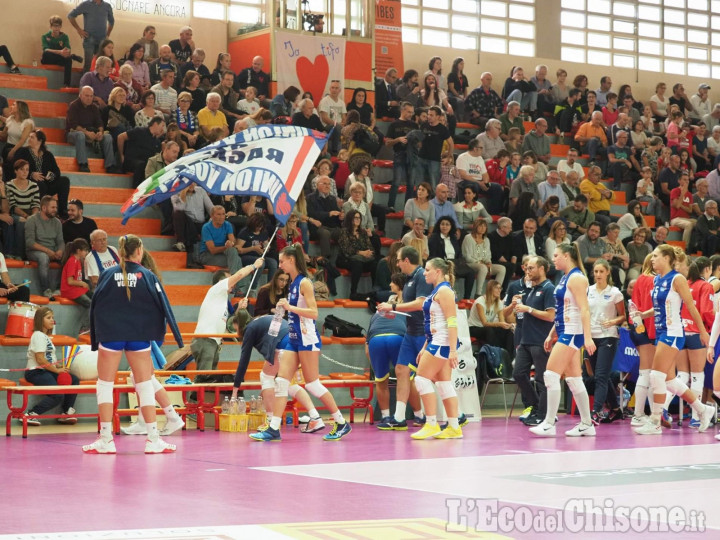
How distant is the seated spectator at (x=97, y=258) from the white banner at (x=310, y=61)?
297 inches

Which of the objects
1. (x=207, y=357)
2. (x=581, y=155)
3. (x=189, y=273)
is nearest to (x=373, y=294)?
(x=189, y=273)

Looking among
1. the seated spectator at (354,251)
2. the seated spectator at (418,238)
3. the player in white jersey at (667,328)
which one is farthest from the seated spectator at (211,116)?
the player in white jersey at (667,328)

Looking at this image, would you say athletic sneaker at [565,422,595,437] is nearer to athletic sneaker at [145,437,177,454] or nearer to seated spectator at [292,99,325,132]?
athletic sneaker at [145,437,177,454]

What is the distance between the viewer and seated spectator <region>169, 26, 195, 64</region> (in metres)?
20.0

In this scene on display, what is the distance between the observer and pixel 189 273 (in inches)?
608

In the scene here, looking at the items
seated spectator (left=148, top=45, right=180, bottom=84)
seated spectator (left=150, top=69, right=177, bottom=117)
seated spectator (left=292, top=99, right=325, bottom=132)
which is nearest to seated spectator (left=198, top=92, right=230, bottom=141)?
seated spectator (left=150, top=69, right=177, bottom=117)

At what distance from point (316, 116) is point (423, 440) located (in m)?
8.79

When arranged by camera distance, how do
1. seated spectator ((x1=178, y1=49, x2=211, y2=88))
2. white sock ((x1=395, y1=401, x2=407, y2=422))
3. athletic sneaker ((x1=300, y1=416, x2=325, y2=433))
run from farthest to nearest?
1. seated spectator ((x1=178, y1=49, x2=211, y2=88))
2. white sock ((x1=395, y1=401, x2=407, y2=422))
3. athletic sneaker ((x1=300, y1=416, x2=325, y2=433))

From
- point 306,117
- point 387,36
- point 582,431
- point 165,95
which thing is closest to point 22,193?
point 165,95

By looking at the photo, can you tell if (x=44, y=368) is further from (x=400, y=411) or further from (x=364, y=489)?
(x=364, y=489)

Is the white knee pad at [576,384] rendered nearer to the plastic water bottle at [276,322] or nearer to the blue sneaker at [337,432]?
the blue sneaker at [337,432]

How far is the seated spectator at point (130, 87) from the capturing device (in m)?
17.9

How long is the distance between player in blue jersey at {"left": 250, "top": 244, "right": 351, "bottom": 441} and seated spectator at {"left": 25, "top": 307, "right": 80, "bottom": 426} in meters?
2.90

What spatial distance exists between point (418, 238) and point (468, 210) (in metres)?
1.99
